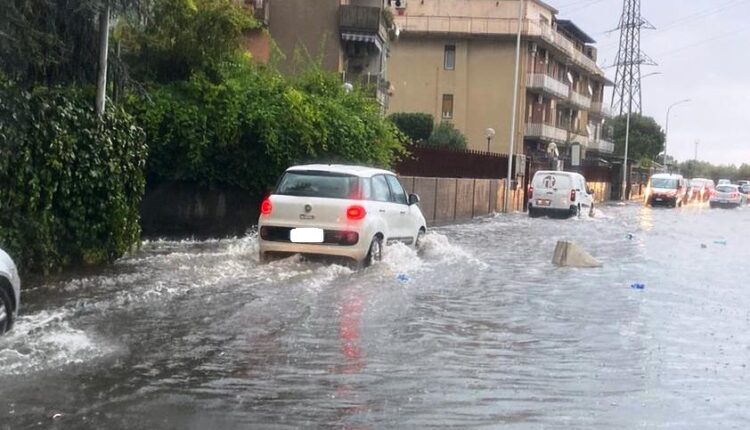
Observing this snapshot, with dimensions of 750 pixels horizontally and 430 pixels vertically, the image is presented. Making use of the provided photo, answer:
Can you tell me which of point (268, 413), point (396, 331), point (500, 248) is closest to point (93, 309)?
point (396, 331)

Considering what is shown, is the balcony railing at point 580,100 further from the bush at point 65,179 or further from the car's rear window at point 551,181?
the bush at point 65,179

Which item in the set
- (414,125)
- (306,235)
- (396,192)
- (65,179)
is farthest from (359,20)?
(414,125)

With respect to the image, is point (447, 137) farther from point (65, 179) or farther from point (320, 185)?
point (65, 179)

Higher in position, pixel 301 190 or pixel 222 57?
pixel 222 57

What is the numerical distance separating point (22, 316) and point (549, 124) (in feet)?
205

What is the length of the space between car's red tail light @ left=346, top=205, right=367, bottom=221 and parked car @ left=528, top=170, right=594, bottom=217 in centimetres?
2292

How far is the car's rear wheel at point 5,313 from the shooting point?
361 inches

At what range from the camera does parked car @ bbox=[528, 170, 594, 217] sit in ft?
124

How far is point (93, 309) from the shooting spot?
11.4m

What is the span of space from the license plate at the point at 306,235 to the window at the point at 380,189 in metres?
1.16

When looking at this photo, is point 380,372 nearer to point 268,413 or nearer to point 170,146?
point 268,413

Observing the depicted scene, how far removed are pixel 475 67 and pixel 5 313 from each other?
5742cm

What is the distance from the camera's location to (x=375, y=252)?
16.2 metres

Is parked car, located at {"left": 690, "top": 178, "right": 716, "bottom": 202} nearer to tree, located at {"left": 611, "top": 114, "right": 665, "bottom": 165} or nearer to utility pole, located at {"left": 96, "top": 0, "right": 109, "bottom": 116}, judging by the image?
tree, located at {"left": 611, "top": 114, "right": 665, "bottom": 165}
